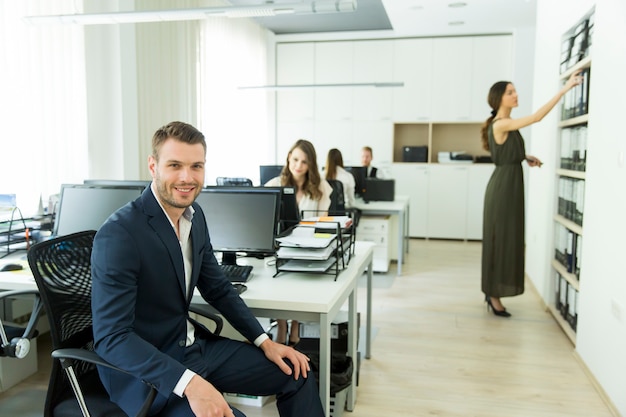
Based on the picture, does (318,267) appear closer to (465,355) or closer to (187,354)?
(187,354)

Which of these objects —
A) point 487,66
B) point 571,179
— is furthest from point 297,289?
point 487,66

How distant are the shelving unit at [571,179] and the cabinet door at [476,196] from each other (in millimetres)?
3432

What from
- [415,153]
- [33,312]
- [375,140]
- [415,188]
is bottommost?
[33,312]

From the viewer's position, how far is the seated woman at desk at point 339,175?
5496 mm

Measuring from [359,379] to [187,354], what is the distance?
1.52 m

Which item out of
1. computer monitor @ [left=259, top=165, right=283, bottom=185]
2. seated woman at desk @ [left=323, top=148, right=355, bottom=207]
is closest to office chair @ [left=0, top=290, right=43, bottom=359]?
seated woman at desk @ [left=323, top=148, right=355, bottom=207]

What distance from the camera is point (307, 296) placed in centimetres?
219

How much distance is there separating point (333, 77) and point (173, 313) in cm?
681

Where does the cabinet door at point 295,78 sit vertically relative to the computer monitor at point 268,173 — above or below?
above

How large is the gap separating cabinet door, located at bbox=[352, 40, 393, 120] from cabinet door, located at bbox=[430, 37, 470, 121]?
667mm

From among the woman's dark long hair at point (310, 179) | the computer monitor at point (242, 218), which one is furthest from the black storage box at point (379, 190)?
the computer monitor at point (242, 218)

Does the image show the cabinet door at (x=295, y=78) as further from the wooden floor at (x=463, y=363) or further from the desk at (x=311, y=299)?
the desk at (x=311, y=299)

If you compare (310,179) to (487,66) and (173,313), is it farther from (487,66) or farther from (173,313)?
(487,66)

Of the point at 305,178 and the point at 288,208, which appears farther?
the point at 305,178
